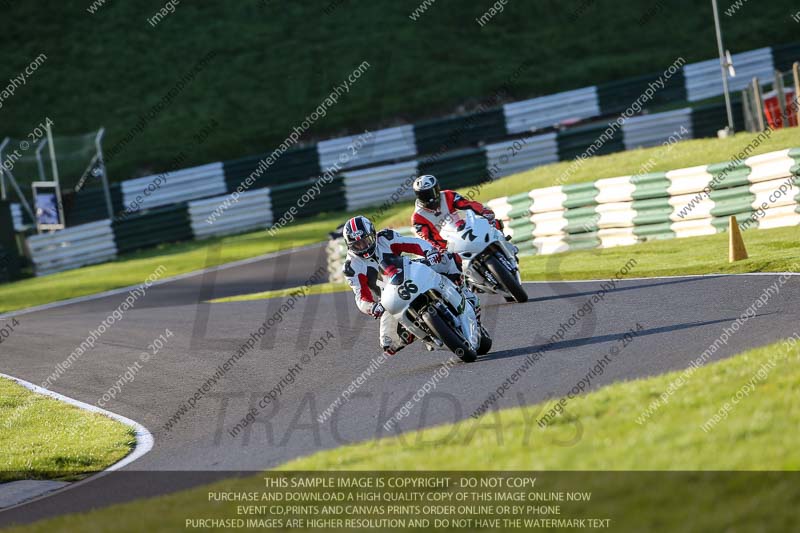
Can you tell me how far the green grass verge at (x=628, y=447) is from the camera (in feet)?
18.3

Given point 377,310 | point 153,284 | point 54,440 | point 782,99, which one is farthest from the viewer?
point 153,284

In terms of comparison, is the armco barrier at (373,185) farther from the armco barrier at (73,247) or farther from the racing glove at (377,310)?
the racing glove at (377,310)

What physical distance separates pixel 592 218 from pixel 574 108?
573 inches

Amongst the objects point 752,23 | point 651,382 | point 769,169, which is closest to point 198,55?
point 752,23

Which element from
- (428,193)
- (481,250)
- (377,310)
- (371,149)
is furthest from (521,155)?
(377,310)

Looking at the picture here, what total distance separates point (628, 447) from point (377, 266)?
4.95 m

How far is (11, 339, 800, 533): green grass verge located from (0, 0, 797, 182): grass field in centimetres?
2896

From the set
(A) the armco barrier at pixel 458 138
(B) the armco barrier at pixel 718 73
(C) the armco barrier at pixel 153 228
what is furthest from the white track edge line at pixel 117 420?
(B) the armco barrier at pixel 718 73

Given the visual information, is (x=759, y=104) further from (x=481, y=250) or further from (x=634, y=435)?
(x=634, y=435)

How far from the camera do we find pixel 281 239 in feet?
96.3

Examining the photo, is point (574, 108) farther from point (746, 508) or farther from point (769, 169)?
point (746, 508)

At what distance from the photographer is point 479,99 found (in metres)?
37.6

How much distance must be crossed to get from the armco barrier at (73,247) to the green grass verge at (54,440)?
17.9m

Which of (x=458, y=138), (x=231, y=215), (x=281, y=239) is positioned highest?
→ (x=458, y=138)
